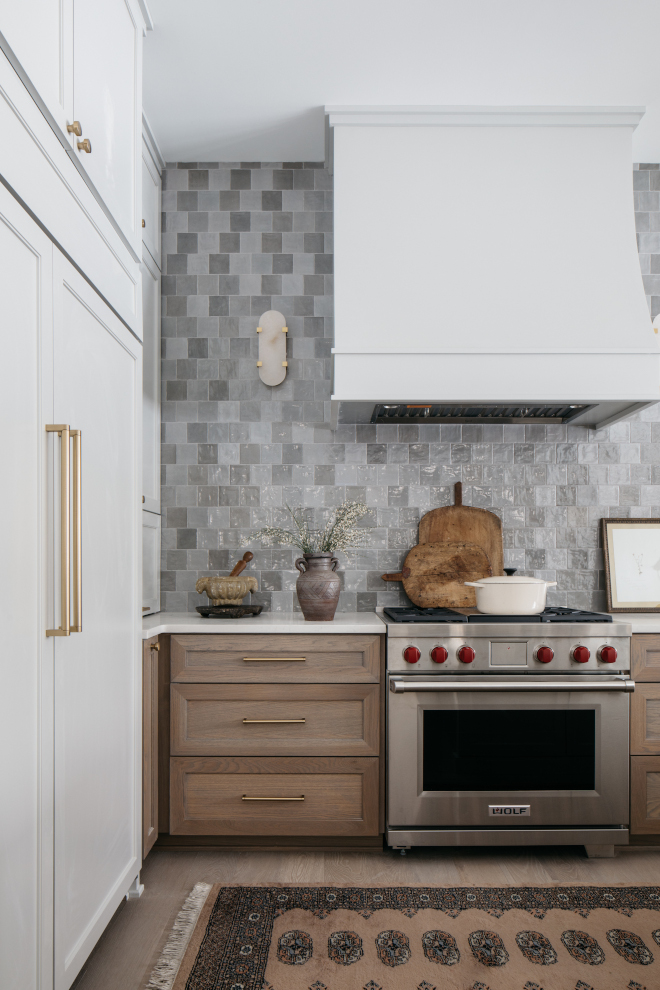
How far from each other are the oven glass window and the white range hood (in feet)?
3.87

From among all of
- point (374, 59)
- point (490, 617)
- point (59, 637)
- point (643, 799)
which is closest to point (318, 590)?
point (490, 617)

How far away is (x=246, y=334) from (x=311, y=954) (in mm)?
2398

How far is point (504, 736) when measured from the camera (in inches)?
97.7

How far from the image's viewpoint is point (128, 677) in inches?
82.6

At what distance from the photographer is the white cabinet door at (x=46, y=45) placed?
125cm

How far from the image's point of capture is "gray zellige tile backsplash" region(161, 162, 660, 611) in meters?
3.13

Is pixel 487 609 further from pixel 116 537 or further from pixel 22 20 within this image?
pixel 22 20

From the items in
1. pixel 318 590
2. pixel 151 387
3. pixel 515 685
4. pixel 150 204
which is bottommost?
pixel 515 685

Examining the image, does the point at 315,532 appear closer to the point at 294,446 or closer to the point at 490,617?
the point at 294,446

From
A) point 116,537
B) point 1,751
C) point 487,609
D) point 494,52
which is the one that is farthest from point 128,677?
point 494,52

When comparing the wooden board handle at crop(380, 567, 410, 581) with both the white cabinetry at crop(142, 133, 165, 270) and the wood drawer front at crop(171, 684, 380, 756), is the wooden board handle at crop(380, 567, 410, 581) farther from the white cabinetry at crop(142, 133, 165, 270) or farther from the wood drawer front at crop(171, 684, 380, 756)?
the white cabinetry at crop(142, 133, 165, 270)

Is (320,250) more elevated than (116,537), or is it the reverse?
(320,250)

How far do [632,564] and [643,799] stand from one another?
3.36ft

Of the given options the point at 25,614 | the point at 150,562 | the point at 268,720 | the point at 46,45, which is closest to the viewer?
the point at 25,614
